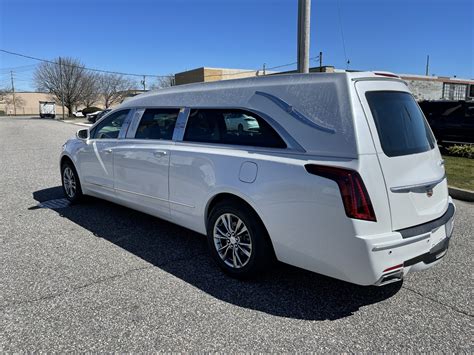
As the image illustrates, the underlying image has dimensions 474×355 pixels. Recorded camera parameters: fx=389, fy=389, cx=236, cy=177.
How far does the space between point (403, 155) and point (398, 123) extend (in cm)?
32

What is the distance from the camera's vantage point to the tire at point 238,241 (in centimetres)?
348

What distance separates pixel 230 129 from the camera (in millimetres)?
3871

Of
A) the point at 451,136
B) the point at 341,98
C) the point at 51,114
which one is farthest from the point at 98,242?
the point at 51,114

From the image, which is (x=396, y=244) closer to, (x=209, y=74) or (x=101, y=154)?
(x=101, y=154)

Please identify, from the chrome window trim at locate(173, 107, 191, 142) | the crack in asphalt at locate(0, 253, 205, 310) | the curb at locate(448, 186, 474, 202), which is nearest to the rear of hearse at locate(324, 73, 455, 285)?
the chrome window trim at locate(173, 107, 191, 142)

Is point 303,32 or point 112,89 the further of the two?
point 112,89

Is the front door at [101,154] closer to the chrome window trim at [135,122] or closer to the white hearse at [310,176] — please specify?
the chrome window trim at [135,122]

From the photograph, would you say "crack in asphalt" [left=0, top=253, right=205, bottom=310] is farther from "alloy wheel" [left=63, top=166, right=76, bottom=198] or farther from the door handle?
"alloy wheel" [left=63, top=166, right=76, bottom=198]

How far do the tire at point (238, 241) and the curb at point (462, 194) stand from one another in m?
5.18

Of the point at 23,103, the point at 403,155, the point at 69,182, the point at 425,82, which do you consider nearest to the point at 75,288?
the point at 403,155

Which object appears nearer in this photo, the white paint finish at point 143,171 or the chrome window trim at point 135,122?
the white paint finish at point 143,171

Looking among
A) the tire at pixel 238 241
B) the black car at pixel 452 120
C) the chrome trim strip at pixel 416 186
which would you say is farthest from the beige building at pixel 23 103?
the chrome trim strip at pixel 416 186

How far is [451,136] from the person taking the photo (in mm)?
12836

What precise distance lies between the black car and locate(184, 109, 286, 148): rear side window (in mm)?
11301
